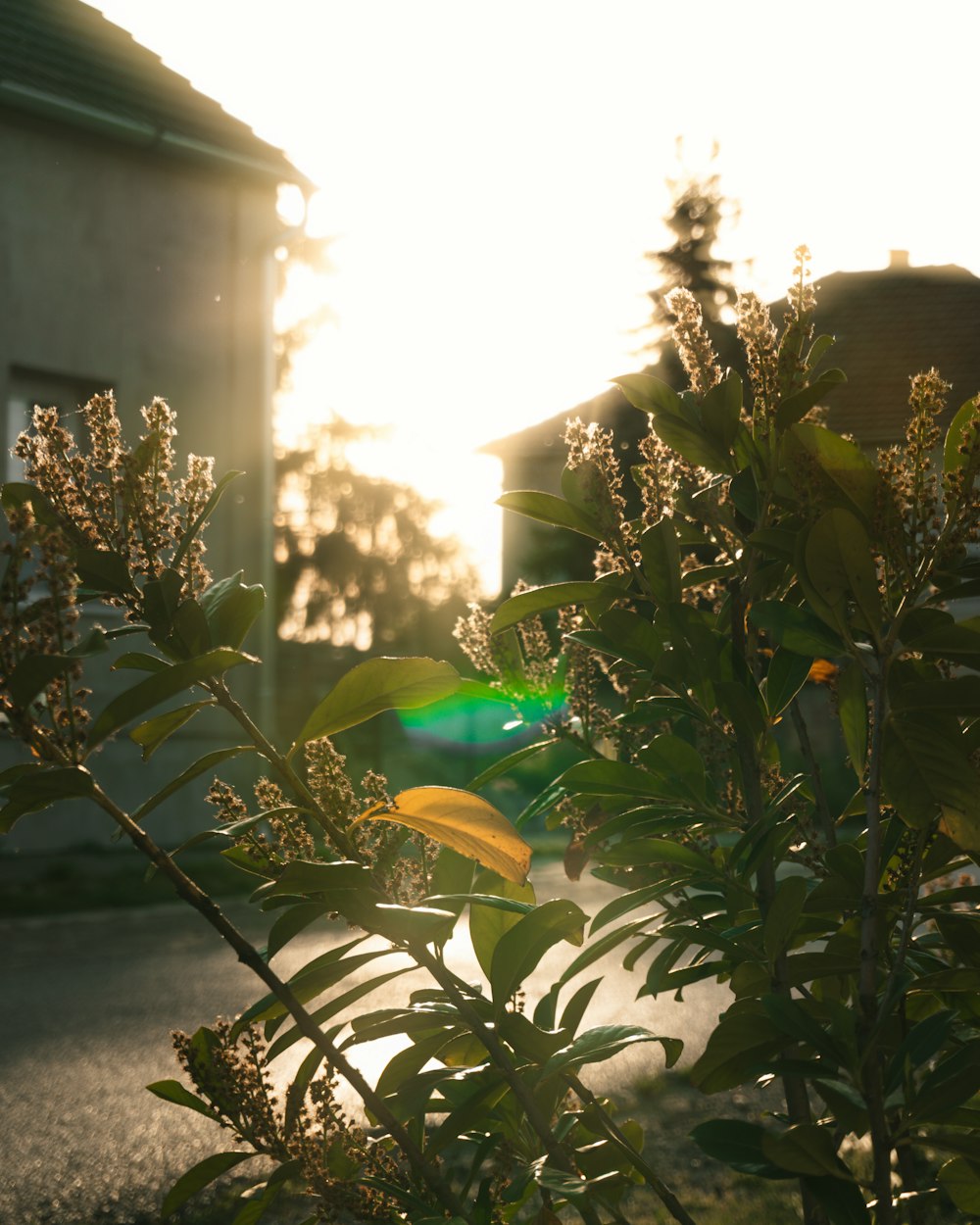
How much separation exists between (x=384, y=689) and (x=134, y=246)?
12921mm

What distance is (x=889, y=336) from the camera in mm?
24969

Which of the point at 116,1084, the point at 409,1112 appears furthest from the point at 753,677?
the point at 116,1084

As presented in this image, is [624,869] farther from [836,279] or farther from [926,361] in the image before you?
[836,279]

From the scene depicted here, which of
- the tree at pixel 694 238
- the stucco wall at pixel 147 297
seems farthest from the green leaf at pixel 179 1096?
the tree at pixel 694 238

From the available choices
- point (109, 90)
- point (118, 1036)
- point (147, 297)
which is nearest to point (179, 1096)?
point (118, 1036)

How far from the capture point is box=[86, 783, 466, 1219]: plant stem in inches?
50.0

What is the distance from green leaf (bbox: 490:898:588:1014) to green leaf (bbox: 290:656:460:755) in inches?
10.9

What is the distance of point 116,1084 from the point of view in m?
5.43

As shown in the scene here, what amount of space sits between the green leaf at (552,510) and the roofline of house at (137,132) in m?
12.0

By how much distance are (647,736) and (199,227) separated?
1296cm

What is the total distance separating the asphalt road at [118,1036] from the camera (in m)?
4.19

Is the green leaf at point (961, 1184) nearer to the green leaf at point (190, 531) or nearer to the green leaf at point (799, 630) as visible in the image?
the green leaf at point (799, 630)

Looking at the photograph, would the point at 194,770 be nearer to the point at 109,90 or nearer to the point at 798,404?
the point at 798,404

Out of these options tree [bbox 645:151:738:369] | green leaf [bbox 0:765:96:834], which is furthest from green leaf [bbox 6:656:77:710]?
tree [bbox 645:151:738:369]
